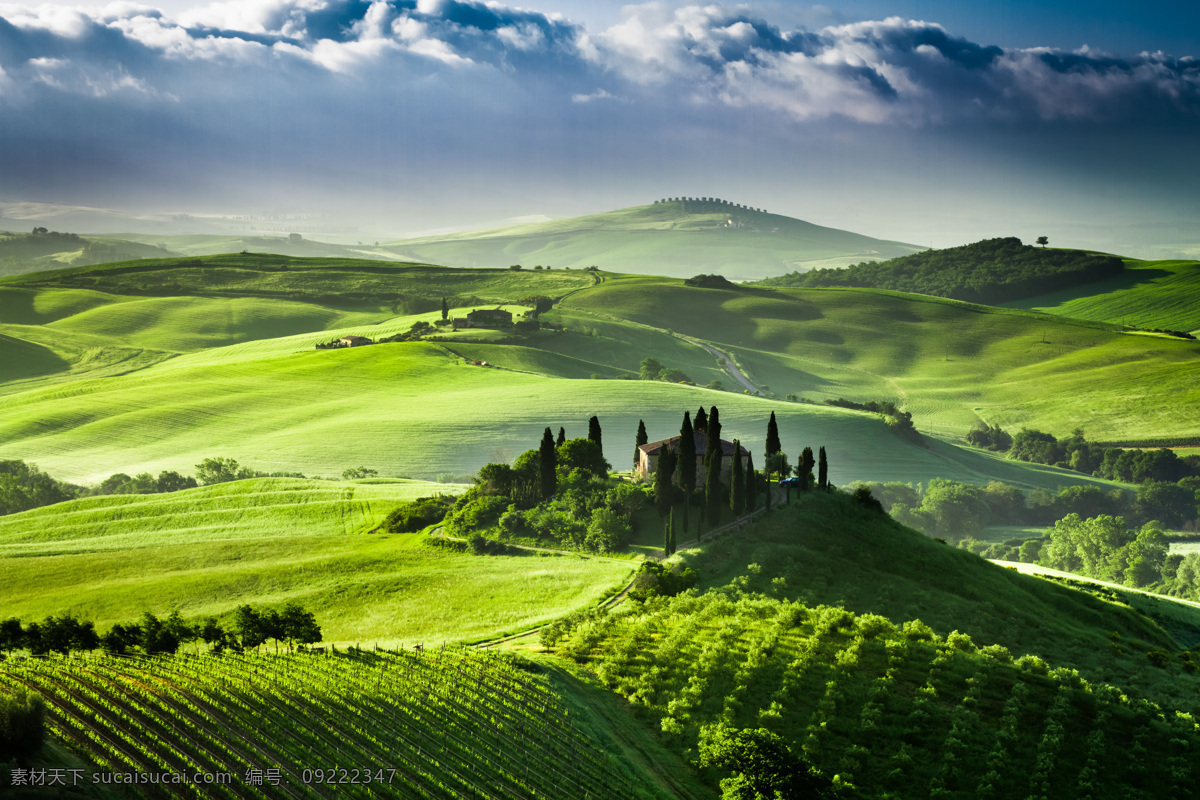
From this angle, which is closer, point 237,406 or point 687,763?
point 687,763

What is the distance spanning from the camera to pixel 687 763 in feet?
115

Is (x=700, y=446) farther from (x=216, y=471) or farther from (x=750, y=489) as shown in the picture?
(x=216, y=471)

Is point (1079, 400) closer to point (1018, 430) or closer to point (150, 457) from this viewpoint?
point (1018, 430)

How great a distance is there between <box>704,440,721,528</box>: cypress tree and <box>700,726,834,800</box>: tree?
1307 inches

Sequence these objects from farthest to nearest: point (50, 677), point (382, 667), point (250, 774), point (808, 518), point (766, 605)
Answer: point (808, 518) → point (766, 605) → point (382, 667) → point (50, 677) → point (250, 774)

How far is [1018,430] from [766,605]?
168831 mm

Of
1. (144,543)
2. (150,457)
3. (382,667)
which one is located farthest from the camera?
(150,457)

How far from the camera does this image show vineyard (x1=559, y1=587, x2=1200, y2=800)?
1358 inches

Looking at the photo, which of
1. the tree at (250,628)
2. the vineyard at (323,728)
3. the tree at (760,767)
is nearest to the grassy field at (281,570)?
the tree at (250,628)

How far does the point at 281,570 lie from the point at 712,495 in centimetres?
3665

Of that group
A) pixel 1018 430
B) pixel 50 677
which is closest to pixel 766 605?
pixel 50 677

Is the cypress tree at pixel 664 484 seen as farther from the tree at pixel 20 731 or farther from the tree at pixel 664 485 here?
the tree at pixel 20 731

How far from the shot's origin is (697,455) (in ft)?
247

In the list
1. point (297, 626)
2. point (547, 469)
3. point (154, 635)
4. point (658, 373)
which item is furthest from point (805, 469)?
point (658, 373)
